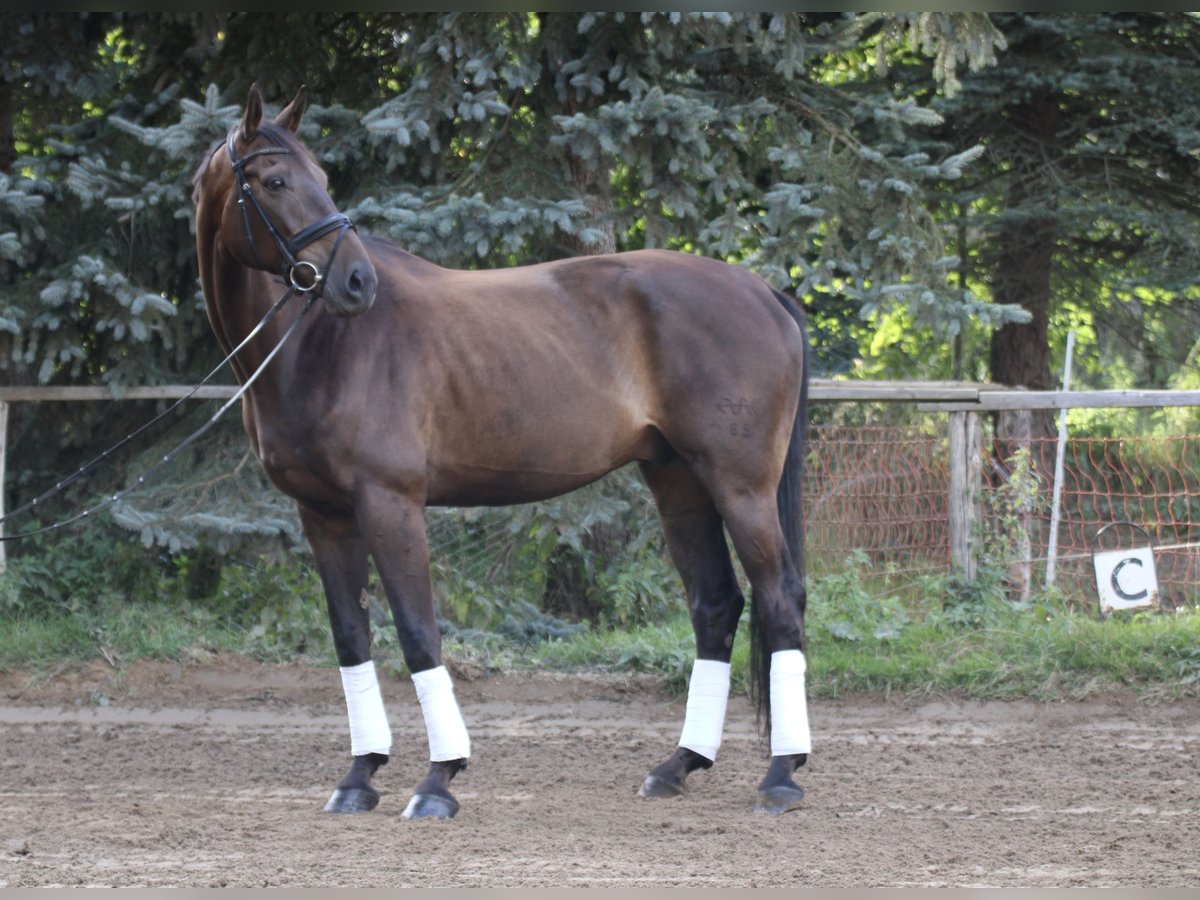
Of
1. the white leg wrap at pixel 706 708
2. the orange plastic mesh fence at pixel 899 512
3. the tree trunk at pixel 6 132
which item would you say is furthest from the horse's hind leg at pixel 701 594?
the tree trunk at pixel 6 132

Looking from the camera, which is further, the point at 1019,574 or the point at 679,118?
the point at 1019,574

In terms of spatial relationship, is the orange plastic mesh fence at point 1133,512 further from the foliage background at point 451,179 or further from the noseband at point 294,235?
the noseband at point 294,235

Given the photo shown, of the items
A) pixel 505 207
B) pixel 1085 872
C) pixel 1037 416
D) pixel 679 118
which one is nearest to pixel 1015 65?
pixel 1037 416

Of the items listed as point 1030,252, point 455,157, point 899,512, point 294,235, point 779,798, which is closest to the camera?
point 294,235

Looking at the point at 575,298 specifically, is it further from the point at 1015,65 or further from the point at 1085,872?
the point at 1015,65

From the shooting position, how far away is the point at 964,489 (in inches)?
295

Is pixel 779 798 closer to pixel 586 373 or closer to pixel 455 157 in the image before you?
pixel 586 373

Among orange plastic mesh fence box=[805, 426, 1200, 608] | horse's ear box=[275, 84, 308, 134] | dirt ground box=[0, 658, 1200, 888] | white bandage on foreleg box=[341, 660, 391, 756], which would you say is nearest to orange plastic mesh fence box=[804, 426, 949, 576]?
orange plastic mesh fence box=[805, 426, 1200, 608]

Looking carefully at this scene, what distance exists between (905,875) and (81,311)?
576cm

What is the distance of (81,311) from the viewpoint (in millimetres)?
7191

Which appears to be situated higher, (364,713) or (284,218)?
(284,218)

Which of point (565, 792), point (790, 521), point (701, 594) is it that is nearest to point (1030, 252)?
point (790, 521)

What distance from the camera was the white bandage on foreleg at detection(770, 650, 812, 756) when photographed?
468 cm

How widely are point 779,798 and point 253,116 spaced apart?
3070mm
